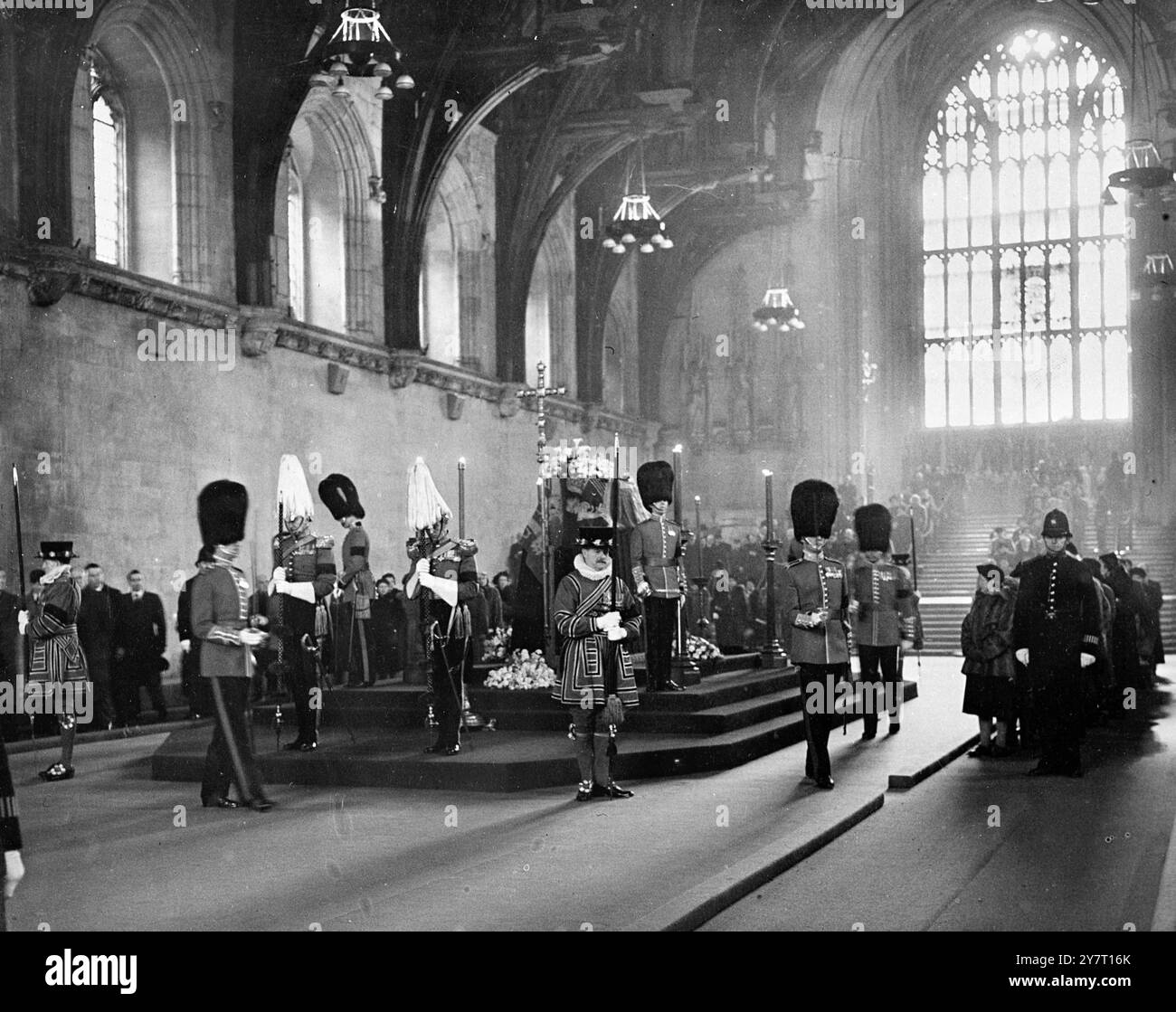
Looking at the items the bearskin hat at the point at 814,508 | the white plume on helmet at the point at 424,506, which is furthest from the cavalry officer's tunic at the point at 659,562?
the white plume on helmet at the point at 424,506

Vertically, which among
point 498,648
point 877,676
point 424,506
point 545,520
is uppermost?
point 424,506

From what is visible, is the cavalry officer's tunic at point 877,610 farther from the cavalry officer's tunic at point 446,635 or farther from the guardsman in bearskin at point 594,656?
the guardsman in bearskin at point 594,656

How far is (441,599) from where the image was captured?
995cm

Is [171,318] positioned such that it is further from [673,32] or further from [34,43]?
[673,32]

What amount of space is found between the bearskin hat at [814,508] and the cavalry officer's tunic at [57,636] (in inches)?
190

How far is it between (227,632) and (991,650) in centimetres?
536

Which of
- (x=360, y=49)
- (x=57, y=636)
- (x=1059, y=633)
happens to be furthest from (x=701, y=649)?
(x=360, y=49)

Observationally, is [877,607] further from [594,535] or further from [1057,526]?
[594,535]

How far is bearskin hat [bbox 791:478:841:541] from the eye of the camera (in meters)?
9.86

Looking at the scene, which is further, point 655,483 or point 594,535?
point 655,483

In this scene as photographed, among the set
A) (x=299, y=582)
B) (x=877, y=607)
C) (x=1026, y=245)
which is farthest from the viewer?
(x=1026, y=245)

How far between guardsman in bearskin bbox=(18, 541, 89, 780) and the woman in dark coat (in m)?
6.05

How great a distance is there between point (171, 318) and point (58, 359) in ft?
6.35
